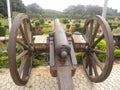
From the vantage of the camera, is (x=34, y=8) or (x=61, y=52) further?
(x=34, y=8)

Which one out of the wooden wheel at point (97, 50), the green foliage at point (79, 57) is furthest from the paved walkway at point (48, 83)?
the green foliage at point (79, 57)

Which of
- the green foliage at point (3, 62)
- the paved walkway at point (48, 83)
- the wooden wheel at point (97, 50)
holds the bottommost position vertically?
the paved walkway at point (48, 83)

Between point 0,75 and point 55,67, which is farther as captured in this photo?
point 0,75

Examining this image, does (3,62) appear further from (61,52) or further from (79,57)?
(61,52)

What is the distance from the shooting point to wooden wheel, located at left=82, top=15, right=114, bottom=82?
3188mm

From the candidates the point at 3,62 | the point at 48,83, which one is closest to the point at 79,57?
the point at 48,83

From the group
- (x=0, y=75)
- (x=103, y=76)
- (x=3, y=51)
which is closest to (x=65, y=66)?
(x=103, y=76)

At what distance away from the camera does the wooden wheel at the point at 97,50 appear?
10.5 ft

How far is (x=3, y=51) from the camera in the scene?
6.13 meters

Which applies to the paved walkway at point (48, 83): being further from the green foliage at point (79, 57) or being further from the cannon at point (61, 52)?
the green foliage at point (79, 57)

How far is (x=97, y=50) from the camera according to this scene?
13.4ft

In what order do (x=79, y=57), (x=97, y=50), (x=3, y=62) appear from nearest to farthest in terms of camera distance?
1. (x=97, y=50)
2. (x=3, y=62)
3. (x=79, y=57)

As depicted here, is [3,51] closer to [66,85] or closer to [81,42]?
[81,42]

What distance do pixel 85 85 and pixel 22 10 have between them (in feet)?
104
